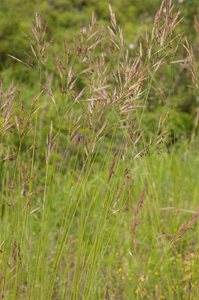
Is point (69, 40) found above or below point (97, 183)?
below

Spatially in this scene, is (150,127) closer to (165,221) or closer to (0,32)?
(165,221)

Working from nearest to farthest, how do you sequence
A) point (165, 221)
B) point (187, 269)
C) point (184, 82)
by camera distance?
point (187, 269) → point (165, 221) → point (184, 82)

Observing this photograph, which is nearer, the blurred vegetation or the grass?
the grass

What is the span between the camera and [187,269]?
76.1 inches

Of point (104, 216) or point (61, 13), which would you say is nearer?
point (104, 216)

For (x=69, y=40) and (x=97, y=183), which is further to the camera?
(x=69, y=40)

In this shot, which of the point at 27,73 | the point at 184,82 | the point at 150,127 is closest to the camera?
the point at 150,127

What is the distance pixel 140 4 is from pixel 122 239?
658 cm

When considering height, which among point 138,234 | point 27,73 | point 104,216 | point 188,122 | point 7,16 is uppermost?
point 7,16

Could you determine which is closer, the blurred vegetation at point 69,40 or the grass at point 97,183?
the grass at point 97,183

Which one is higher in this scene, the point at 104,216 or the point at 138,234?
the point at 104,216

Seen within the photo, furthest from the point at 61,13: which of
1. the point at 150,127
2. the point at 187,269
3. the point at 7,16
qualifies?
the point at 187,269

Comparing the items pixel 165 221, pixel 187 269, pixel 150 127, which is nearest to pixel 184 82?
pixel 150 127

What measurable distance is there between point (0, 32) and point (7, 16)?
48 cm
